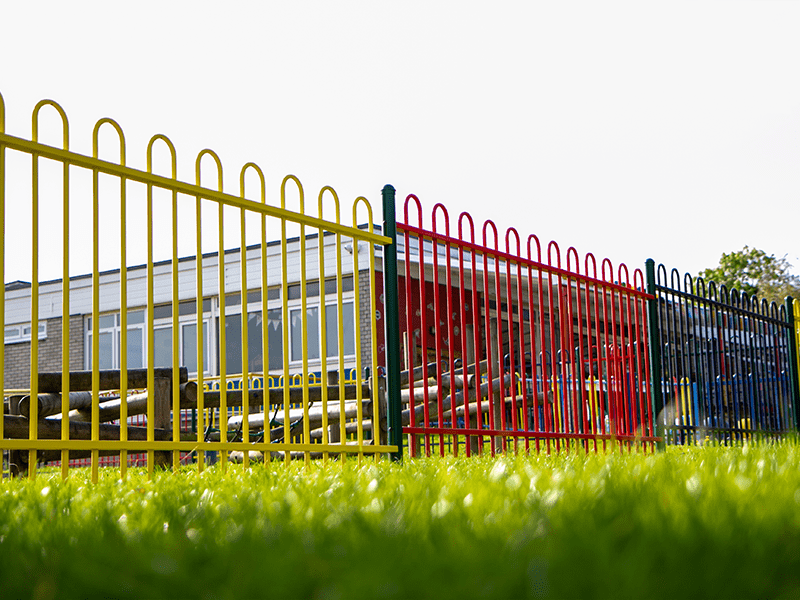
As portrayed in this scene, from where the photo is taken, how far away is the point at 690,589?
160cm

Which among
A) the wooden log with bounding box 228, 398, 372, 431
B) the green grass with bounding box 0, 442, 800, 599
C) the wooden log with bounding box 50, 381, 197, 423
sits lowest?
the green grass with bounding box 0, 442, 800, 599

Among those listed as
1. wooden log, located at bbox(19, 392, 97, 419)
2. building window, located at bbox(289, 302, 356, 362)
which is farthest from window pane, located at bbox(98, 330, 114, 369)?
wooden log, located at bbox(19, 392, 97, 419)

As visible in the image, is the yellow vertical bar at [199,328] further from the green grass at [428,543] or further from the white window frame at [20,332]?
the white window frame at [20,332]

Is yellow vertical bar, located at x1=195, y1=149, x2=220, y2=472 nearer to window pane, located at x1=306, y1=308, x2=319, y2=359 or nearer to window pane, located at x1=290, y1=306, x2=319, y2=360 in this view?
window pane, located at x1=306, y1=308, x2=319, y2=359

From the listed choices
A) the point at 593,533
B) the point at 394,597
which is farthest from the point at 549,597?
the point at 593,533

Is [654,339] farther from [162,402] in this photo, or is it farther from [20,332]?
[20,332]

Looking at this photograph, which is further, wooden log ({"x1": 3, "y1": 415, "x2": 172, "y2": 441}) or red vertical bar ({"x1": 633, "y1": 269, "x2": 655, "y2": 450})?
red vertical bar ({"x1": 633, "y1": 269, "x2": 655, "y2": 450})

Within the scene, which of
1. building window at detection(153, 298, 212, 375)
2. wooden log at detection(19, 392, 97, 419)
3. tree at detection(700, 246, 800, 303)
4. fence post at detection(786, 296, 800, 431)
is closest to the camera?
wooden log at detection(19, 392, 97, 419)

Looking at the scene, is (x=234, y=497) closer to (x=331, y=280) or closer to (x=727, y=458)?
(x=727, y=458)

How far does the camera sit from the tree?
139ft

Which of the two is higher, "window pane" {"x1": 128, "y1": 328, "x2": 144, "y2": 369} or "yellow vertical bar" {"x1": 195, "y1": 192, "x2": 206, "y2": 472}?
"window pane" {"x1": 128, "y1": 328, "x2": 144, "y2": 369}

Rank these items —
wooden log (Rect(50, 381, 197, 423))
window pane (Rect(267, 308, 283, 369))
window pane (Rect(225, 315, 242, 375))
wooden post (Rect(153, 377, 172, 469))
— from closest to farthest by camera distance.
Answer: wooden post (Rect(153, 377, 172, 469)) → wooden log (Rect(50, 381, 197, 423)) → window pane (Rect(225, 315, 242, 375)) → window pane (Rect(267, 308, 283, 369))

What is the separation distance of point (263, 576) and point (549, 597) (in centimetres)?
54

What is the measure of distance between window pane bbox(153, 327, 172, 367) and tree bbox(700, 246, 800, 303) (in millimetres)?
30626
